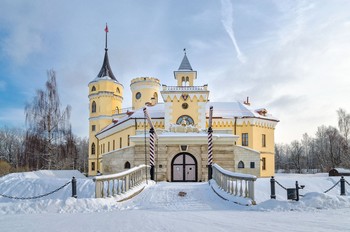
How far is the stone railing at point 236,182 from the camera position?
12.6 meters

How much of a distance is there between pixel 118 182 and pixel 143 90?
38.4 metres

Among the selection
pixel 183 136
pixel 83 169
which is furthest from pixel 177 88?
pixel 83 169

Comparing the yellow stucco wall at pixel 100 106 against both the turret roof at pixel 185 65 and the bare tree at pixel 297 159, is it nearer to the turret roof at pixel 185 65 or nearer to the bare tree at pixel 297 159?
the turret roof at pixel 185 65

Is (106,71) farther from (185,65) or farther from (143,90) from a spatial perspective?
(185,65)

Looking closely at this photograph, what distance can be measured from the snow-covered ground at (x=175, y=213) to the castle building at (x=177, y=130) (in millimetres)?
8793

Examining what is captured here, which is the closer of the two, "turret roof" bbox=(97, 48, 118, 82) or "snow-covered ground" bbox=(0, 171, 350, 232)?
"snow-covered ground" bbox=(0, 171, 350, 232)

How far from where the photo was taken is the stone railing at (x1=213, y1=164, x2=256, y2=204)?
1263cm

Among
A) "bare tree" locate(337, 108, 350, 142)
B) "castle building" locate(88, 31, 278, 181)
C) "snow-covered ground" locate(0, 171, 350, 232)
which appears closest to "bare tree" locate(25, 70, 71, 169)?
"castle building" locate(88, 31, 278, 181)

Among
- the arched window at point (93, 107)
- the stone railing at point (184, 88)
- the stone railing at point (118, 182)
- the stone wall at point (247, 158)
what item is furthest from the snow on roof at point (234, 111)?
the stone railing at point (118, 182)

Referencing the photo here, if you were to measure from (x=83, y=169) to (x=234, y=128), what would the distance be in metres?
51.4

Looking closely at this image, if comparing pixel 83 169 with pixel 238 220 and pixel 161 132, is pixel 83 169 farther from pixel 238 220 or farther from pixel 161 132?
pixel 238 220

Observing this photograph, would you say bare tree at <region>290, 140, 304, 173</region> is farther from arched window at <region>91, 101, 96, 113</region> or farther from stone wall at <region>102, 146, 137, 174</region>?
stone wall at <region>102, 146, 137, 174</region>

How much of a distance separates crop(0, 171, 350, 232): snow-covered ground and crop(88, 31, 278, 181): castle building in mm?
8793

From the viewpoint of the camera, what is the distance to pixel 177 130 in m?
27.4
